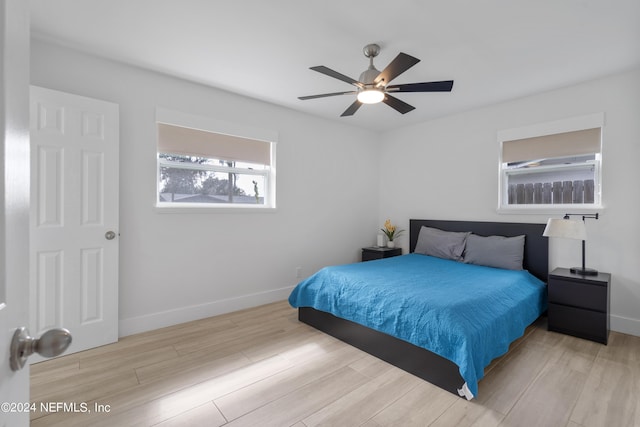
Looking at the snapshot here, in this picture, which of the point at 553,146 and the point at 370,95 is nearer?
the point at 370,95

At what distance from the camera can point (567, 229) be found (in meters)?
2.84

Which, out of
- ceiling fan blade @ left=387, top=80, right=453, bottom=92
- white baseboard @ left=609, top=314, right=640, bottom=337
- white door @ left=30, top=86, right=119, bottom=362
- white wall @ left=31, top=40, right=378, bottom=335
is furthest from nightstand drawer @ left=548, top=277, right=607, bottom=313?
white door @ left=30, top=86, right=119, bottom=362

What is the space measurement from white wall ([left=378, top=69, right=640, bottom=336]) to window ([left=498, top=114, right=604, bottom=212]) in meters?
0.10

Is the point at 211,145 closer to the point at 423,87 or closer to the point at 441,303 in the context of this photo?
the point at 423,87

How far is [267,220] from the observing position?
12.5 feet

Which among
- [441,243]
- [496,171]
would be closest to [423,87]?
[496,171]

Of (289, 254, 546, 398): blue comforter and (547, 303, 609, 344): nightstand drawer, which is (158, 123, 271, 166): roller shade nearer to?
(289, 254, 546, 398): blue comforter

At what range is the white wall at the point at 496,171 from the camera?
2926 mm

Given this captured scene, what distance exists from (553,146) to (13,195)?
437cm

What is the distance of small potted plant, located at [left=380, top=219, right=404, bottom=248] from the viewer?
4836mm

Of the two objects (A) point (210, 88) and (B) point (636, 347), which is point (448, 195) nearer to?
(B) point (636, 347)

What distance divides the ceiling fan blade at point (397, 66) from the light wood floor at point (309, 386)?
2.20 meters

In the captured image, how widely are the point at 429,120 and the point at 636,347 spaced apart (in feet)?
11.1

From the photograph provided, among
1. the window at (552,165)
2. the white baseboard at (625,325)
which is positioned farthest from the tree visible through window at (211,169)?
the white baseboard at (625,325)
